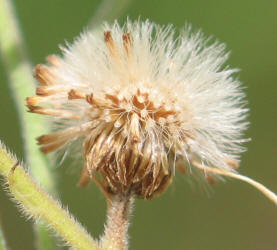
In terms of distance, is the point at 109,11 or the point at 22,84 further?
the point at 109,11

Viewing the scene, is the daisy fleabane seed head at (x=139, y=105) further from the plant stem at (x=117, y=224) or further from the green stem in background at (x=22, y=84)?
the green stem in background at (x=22, y=84)

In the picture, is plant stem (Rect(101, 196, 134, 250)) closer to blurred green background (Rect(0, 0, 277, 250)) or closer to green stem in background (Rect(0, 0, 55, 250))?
green stem in background (Rect(0, 0, 55, 250))

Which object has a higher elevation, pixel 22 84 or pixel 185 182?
pixel 22 84

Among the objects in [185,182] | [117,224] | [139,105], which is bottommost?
[185,182]

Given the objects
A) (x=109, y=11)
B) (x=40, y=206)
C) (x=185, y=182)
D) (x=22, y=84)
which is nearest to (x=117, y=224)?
(x=40, y=206)

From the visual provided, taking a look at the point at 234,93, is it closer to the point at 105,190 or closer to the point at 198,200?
the point at 105,190

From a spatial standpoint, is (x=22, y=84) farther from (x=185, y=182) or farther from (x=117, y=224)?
(x=185, y=182)

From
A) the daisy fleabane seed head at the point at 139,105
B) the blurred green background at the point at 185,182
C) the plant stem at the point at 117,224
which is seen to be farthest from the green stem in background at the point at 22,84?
the blurred green background at the point at 185,182

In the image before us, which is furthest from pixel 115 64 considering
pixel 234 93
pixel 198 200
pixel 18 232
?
pixel 198 200
